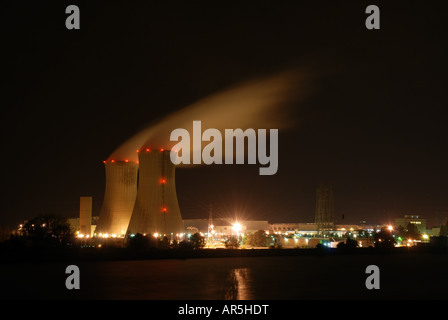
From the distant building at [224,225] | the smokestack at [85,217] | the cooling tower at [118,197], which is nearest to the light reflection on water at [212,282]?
the cooling tower at [118,197]

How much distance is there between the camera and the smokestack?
62750 mm

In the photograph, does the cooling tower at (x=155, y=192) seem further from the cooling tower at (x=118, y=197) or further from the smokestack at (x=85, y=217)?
the smokestack at (x=85, y=217)

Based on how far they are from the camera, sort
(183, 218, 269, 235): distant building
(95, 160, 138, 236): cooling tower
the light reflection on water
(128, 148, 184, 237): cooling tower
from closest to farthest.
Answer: the light reflection on water
(128, 148, 184, 237): cooling tower
(95, 160, 138, 236): cooling tower
(183, 218, 269, 235): distant building

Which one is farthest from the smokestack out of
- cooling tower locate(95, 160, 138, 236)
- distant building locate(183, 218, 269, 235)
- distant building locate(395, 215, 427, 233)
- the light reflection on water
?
distant building locate(395, 215, 427, 233)

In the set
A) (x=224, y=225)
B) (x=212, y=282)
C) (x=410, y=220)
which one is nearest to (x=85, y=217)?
(x=224, y=225)

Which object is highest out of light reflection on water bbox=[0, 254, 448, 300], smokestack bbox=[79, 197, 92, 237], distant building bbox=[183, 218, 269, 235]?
smokestack bbox=[79, 197, 92, 237]

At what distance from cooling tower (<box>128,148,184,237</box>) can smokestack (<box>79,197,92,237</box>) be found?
21.7 meters

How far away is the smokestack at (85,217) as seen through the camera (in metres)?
62.8

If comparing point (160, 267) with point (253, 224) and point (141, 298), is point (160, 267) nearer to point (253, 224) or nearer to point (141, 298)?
point (141, 298)

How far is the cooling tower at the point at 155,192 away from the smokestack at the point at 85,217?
71.2 feet

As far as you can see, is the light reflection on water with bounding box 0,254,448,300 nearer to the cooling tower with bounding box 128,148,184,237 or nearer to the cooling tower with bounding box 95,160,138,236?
the cooling tower with bounding box 128,148,184,237

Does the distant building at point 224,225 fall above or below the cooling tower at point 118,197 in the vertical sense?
below
